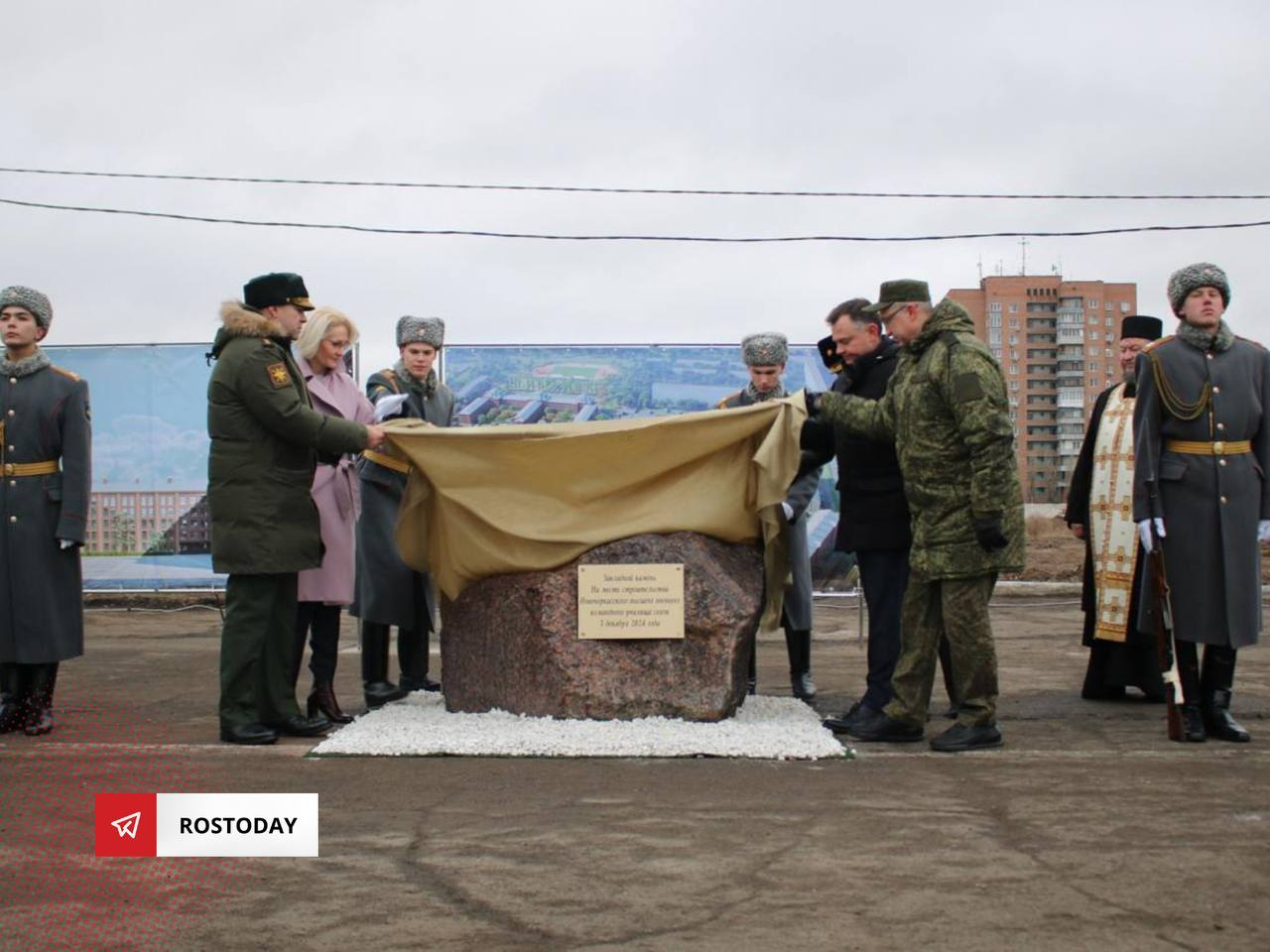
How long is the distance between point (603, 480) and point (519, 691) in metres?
1.04

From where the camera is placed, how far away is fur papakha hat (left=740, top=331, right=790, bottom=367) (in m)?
7.32

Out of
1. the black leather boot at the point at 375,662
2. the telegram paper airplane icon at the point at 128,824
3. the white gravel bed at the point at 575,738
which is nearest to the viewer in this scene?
the telegram paper airplane icon at the point at 128,824

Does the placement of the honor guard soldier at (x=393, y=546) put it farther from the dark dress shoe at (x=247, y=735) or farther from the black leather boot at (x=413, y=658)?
the dark dress shoe at (x=247, y=735)

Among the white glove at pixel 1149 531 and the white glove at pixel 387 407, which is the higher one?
the white glove at pixel 387 407

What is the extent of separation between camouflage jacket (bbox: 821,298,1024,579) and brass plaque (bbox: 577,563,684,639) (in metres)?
1.06

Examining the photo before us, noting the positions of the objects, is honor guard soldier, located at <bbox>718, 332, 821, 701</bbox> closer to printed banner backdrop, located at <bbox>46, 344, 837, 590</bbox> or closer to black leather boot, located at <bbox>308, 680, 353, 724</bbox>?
black leather boot, located at <bbox>308, 680, 353, 724</bbox>

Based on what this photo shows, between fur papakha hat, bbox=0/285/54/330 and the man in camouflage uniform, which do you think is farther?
fur papakha hat, bbox=0/285/54/330

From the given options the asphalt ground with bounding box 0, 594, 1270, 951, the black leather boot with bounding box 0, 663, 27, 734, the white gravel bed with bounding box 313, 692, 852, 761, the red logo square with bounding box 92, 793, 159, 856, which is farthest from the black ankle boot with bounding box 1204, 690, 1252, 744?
the black leather boot with bounding box 0, 663, 27, 734

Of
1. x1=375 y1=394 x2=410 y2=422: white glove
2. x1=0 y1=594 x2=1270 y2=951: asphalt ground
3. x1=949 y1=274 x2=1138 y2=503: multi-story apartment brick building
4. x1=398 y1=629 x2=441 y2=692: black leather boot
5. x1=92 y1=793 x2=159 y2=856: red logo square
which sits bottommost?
x1=0 y1=594 x2=1270 y2=951: asphalt ground

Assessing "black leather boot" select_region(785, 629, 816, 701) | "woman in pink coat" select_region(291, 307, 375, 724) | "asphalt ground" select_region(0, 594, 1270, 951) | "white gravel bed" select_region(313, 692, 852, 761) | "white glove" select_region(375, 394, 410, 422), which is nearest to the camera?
"asphalt ground" select_region(0, 594, 1270, 951)

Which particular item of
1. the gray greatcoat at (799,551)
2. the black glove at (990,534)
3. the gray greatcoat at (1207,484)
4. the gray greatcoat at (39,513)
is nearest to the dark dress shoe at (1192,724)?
the gray greatcoat at (1207,484)

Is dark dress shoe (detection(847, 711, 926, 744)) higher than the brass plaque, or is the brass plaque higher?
the brass plaque

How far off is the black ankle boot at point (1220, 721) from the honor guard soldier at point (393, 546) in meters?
3.87

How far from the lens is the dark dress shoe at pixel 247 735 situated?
234 inches
